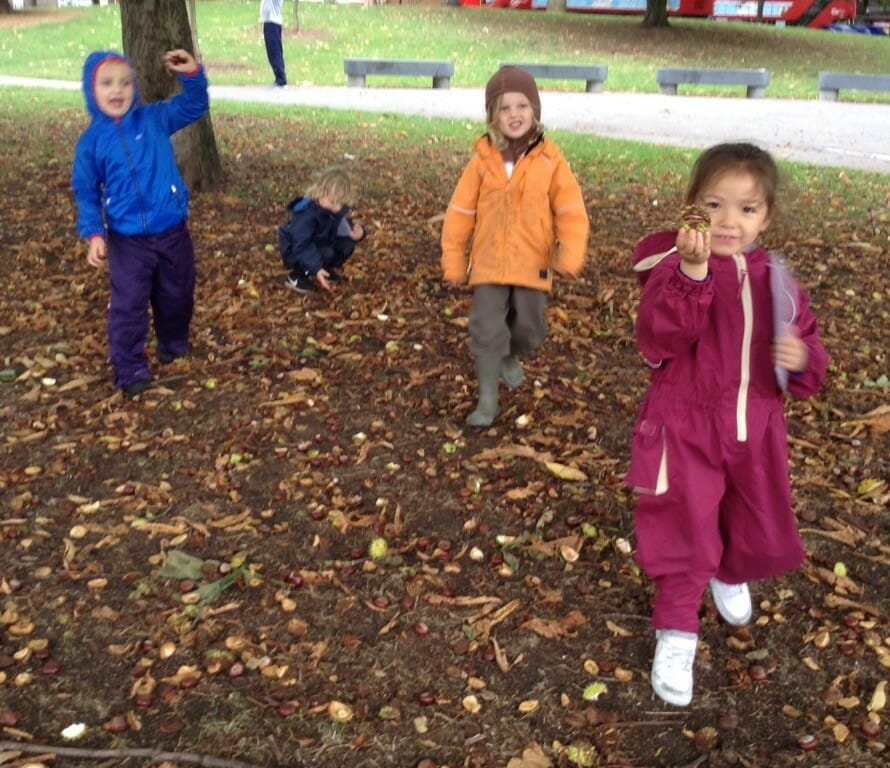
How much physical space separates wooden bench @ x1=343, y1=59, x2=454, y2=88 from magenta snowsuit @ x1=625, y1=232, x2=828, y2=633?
18055 mm

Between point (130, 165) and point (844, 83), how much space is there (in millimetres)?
19155

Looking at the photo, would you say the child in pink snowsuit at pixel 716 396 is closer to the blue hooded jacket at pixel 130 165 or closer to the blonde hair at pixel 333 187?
the blue hooded jacket at pixel 130 165

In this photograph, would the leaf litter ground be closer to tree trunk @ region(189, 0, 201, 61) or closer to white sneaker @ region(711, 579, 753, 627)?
white sneaker @ region(711, 579, 753, 627)

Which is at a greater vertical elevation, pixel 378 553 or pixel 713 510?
pixel 713 510

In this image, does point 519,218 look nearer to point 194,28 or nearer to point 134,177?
point 134,177

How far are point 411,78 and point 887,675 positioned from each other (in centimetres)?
2061

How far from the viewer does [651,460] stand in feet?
9.46

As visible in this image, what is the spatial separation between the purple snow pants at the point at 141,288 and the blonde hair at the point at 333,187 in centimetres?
133

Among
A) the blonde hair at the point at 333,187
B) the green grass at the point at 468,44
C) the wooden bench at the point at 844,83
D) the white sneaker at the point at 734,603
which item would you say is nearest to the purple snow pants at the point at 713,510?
the white sneaker at the point at 734,603

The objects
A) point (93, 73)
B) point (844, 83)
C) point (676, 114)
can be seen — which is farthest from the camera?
point (844, 83)

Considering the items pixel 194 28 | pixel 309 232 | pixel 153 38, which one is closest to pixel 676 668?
pixel 309 232

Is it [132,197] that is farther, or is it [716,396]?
[132,197]

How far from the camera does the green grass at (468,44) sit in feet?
74.0

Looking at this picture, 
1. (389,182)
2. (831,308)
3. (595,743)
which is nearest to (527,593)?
(595,743)
